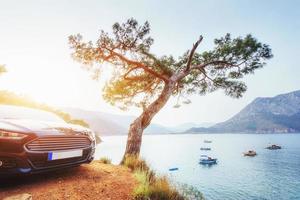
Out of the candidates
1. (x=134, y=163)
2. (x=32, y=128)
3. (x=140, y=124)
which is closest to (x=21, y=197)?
(x=32, y=128)

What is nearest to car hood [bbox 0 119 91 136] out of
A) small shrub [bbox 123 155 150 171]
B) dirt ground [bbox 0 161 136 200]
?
dirt ground [bbox 0 161 136 200]

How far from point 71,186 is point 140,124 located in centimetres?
503

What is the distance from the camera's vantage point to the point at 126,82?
10.6m

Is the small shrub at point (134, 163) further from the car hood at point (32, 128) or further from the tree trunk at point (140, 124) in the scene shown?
the car hood at point (32, 128)

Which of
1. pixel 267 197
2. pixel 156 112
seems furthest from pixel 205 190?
pixel 156 112

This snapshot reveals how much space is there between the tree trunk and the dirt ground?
11.1ft

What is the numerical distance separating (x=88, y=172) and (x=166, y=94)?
5291mm

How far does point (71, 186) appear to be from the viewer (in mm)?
3852

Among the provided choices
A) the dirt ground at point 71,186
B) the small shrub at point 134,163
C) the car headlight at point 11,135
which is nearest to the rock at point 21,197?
the dirt ground at point 71,186

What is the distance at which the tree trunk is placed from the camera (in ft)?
27.2

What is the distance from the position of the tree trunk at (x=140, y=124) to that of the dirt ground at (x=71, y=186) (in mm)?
3372

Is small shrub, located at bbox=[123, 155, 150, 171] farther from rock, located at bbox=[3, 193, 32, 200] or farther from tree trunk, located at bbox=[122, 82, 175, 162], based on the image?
rock, located at bbox=[3, 193, 32, 200]

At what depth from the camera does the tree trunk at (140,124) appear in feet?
27.2

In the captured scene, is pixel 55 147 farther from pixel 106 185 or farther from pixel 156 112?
pixel 156 112
